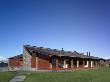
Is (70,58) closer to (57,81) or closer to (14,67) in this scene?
(14,67)

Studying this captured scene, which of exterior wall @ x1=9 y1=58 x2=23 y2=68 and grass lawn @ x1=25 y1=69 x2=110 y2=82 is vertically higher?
grass lawn @ x1=25 y1=69 x2=110 y2=82

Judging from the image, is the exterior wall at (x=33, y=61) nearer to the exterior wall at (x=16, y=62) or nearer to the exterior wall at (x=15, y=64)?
the exterior wall at (x=15, y=64)

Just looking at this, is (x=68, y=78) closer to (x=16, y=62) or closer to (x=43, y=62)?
(x=43, y=62)

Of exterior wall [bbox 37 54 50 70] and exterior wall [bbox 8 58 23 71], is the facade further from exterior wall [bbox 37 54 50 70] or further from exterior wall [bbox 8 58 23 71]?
exterior wall [bbox 8 58 23 71]

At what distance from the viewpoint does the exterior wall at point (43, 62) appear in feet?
137

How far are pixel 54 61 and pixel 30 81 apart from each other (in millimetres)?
20655

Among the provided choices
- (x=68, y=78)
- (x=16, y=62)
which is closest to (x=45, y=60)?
(x=16, y=62)

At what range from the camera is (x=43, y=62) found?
42.3 metres

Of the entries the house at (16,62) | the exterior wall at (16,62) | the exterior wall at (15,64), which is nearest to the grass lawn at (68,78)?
the exterior wall at (15,64)

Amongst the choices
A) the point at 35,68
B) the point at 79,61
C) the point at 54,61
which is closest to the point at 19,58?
the point at 35,68

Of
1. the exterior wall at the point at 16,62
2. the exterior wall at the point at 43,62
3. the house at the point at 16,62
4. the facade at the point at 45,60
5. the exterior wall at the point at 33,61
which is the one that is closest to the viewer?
the facade at the point at 45,60

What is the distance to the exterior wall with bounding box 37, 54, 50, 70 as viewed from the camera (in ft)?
137

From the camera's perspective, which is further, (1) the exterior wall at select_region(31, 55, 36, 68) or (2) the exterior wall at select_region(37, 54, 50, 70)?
(1) the exterior wall at select_region(31, 55, 36, 68)

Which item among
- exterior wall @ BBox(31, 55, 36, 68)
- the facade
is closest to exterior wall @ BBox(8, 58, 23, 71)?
the facade
